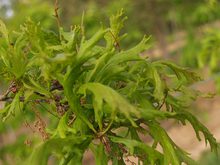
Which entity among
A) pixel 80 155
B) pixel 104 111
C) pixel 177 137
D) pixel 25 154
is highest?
pixel 104 111

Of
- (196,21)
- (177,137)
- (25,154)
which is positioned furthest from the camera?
(196,21)

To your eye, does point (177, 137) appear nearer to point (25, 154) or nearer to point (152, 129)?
point (25, 154)

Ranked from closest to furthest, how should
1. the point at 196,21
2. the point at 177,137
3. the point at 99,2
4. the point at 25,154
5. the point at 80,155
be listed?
1. the point at 80,155
2. the point at 25,154
3. the point at 177,137
4. the point at 196,21
5. the point at 99,2

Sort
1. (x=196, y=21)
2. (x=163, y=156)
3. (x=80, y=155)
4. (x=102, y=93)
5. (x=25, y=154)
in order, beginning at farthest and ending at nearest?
(x=196, y=21)
(x=25, y=154)
(x=163, y=156)
(x=80, y=155)
(x=102, y=93)

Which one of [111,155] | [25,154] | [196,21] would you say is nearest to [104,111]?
[111,155]

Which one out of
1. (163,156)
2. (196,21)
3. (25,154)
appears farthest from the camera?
(196,21)

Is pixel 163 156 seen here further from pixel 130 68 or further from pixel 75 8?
pixel 75 8

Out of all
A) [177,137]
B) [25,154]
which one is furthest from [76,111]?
[177,137]

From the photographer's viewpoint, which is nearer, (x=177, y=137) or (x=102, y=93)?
(x=102, y=93)

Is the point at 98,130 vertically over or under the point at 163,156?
over
